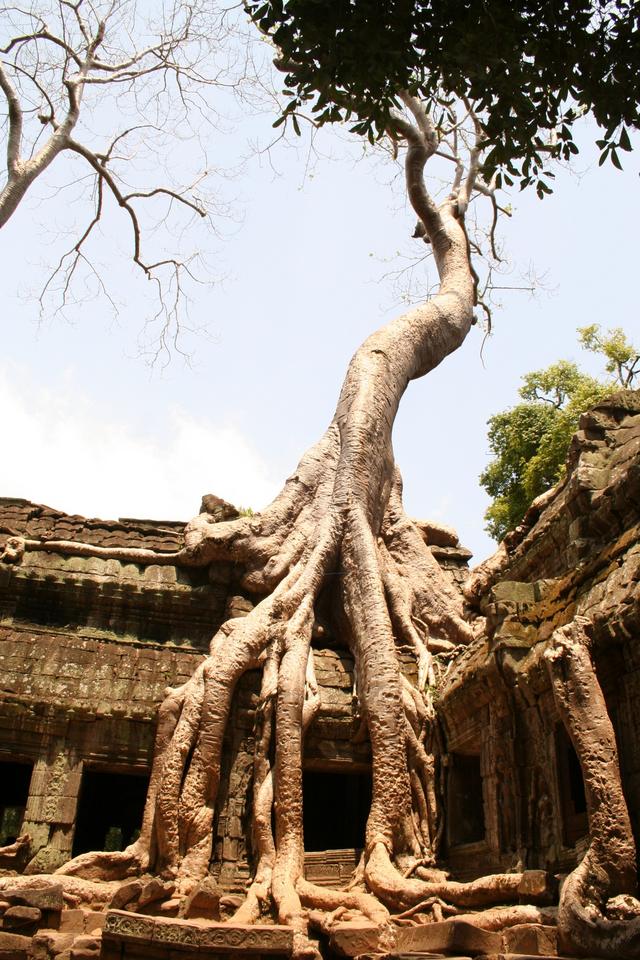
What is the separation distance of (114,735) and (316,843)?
368cm

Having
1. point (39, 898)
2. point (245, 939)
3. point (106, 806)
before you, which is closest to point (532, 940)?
point (245, 939)

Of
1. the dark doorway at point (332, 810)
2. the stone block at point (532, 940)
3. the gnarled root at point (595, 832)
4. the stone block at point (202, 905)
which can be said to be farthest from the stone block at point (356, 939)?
the dark doorway at point (332, 810)

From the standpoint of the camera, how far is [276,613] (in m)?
8.47

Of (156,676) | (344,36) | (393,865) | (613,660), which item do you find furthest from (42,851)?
(344,36)

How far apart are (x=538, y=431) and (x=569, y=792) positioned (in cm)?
1283

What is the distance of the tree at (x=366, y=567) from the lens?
4.31m

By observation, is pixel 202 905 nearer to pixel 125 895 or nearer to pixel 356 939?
pixel 125 895

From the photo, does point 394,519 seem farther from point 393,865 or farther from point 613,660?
point 613,660

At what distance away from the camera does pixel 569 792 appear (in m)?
5.78

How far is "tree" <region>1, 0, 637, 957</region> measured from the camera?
14.1 feet

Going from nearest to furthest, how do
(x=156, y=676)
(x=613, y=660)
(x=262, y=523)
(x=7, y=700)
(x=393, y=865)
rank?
(x=613, y=660) < (x=393, y=865) < (x=7, y=700) < (x=156, y=676) < (x=262, y=523)

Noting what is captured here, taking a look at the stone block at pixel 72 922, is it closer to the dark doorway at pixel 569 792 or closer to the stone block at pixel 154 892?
the stone block at pixel 154 892

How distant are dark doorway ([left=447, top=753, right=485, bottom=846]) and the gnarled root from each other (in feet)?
8.89

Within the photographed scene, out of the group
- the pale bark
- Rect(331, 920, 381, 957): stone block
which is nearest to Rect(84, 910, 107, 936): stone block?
the pale bark
